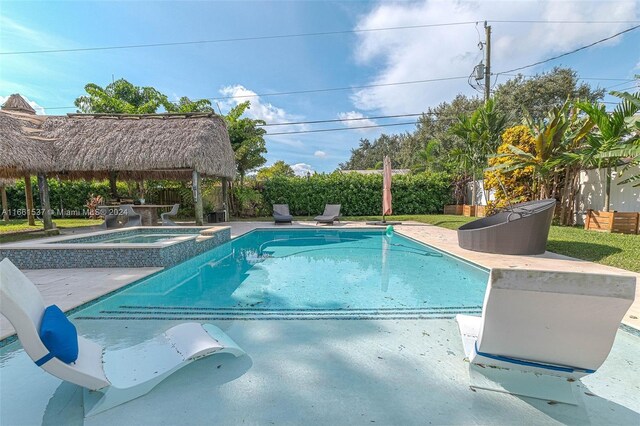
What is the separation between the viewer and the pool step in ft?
12.0

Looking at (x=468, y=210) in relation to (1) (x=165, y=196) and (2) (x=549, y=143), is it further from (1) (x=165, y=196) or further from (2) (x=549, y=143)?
(1) (x=165, y=196)

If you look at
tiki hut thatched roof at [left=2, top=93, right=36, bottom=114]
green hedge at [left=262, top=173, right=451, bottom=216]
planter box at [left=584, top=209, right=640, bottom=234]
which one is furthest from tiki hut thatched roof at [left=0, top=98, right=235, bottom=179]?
planter box at [left=584, top=209, right=640, bottom=234]

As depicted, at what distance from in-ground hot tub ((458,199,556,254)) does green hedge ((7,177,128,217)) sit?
20118 millimetres

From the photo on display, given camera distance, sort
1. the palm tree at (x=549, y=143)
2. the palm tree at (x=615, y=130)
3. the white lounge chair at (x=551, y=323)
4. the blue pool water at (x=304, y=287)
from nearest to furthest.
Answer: the white lounge chair at (x=551, y=323) → the blue pool water at (x=304, y=287) → the palm tree at (x=615, y=130) → the palm tree at (x=549, y=143)

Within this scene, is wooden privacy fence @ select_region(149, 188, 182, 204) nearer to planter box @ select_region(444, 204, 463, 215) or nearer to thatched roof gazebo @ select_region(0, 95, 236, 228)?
thatched roof gazebo @ select_region(0, 95, 236, 228)

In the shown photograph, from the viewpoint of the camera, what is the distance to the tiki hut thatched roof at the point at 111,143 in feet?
34.1

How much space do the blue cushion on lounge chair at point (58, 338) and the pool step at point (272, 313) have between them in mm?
1727

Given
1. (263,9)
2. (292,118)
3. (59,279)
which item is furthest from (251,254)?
(292,118)

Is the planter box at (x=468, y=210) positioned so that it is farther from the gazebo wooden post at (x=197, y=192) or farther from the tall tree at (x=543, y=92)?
the gazebo wooden post at (x=197, y=192)

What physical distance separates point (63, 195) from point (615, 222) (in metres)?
25.4

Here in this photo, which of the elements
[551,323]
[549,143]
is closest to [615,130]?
[549,143]

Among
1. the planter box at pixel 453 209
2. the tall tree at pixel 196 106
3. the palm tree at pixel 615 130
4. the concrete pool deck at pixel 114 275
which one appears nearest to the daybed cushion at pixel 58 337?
the concrete pool deck at pixel 114 275

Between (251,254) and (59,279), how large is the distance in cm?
404

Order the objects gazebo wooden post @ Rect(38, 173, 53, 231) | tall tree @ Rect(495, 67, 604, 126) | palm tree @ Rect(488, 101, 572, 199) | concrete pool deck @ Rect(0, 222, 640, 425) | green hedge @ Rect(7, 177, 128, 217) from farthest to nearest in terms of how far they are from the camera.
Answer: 1. tall tree @ Rect(495, 67, 604, 126)
2. green hedge @ Rect(7, 177, 128, 217)
3. gazebo wooden post @ Rect(38, 173, 53, 231)
4. palm tree @ Rect(488, 101, 572, 199)
5. concrete pool deck @ Rect(0, 222, 640, 425)
